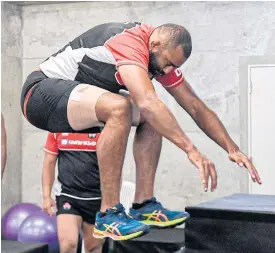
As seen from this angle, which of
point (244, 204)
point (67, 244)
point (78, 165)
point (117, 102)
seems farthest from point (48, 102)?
point (67, 244)

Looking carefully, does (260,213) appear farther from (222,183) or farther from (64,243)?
(222,183)

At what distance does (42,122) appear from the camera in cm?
229

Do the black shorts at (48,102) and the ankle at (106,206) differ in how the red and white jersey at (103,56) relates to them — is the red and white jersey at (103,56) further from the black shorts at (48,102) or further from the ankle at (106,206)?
the ankle at (106,206)

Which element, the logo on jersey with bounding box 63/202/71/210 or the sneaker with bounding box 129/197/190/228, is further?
the logo on jersey with bounding box 63/202/71/210

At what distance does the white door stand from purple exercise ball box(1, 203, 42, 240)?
1701 mm

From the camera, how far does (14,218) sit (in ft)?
14.1

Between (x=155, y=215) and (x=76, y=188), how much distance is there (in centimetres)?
93

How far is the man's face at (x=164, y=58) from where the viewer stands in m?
2.22

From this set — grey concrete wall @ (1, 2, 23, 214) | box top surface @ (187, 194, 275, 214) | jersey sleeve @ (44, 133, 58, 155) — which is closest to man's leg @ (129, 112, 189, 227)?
box top surface @ (187, 194, 275, 214)

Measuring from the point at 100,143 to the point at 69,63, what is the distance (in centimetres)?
37

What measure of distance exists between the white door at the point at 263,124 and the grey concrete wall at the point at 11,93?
197cm

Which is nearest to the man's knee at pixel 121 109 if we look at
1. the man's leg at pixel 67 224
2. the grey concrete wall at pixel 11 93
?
the man's leg at pixel 67 224

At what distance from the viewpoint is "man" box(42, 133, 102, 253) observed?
318 cm

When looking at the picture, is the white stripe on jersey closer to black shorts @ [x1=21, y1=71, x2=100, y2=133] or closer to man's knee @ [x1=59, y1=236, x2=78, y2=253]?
black shorts @ [x1=21, y1=71, x2=100, y2=133]
